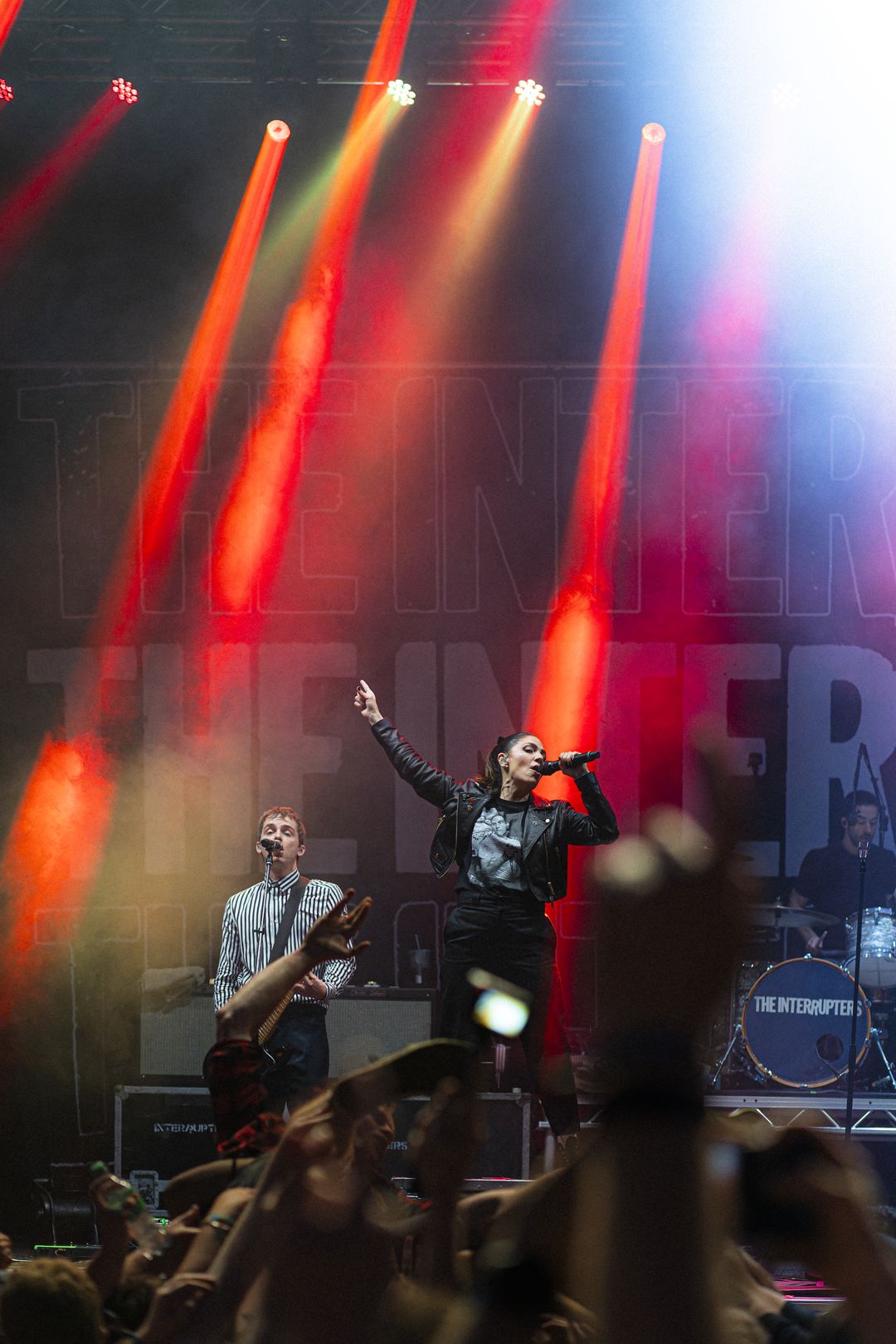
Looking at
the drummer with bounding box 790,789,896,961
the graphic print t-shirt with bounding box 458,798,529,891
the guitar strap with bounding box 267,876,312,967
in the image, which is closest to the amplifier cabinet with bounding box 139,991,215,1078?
the guitar strap with bounding box 267,876,312,967

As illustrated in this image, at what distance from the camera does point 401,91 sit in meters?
6.79

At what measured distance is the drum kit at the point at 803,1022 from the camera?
6074mm

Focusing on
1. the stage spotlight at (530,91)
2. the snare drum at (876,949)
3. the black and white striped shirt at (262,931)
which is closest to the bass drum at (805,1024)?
the snare drum at (876,949)

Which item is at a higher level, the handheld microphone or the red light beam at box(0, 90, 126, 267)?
the red light beam at box(0, 90, 126, 267)

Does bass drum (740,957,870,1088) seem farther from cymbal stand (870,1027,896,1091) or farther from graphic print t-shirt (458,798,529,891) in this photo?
graphic print t-shirt (458,798,529,891)

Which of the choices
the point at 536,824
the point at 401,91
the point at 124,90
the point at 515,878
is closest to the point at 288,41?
the point at 401,91

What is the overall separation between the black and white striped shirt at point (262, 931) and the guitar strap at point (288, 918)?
0.01 meters

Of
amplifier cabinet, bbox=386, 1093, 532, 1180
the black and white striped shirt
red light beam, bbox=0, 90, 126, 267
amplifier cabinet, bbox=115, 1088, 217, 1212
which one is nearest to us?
the black and white striped shirt

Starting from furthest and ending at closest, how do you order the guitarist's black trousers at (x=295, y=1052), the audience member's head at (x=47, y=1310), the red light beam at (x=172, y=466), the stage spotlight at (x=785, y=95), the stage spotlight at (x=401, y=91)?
the red light beam at (x=172, y=466), the stage spotlight at (x=401, y=91), the stage spotlight at (x=785, y=95), the guitarist's black trousers at (x=295, y=1052), the audience member's head at (x=47, y=1310)

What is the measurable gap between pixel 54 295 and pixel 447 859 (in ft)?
12.6

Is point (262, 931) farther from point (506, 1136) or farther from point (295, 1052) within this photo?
point (506, 1136)

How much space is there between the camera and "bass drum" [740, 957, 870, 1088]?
6074 millimetres

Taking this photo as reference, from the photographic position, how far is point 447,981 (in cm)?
560

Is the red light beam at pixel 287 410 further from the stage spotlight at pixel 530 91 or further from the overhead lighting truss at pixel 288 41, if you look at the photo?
the stage spotlight at pixel 530 91
